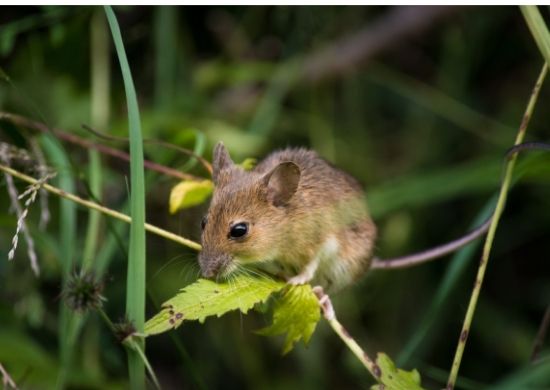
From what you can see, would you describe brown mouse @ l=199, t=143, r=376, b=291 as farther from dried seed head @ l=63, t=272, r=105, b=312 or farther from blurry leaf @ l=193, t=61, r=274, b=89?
blurry leaf @ l=193, t=61, r=274, b=89

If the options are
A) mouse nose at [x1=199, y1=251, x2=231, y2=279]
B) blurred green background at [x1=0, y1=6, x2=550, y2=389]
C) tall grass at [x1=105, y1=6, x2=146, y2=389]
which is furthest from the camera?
blurred green background at [x1=0, y1=6, x2=550, y2=389]

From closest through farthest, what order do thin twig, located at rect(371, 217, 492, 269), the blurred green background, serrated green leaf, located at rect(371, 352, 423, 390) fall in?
1. serrated green leaf, located at rect(371, 352, 423, 390)
2. thin twig, located at rect(371, 217, 492, 269)
3. the blurred green background

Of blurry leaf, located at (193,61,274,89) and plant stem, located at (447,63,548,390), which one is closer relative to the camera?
plant stem, located at (447,63,548,390)

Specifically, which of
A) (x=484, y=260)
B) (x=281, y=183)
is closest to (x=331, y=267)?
(x=281, y=183)

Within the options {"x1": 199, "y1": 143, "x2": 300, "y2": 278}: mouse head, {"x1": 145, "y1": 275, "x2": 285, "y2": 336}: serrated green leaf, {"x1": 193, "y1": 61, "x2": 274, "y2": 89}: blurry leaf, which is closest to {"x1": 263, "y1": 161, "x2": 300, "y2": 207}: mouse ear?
{"x1": 199, "y1": 143, "x2": 300, "y2": 278}: mouse head

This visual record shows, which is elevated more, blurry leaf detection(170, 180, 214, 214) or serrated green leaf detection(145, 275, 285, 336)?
blurry leaf detection(170, 180, 214, 214)

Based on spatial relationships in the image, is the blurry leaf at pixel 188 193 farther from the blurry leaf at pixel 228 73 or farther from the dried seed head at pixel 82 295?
the blurry leaf at pixel 228 73

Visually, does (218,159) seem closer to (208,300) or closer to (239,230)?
(239,230)

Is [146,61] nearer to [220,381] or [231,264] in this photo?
[220,381]
